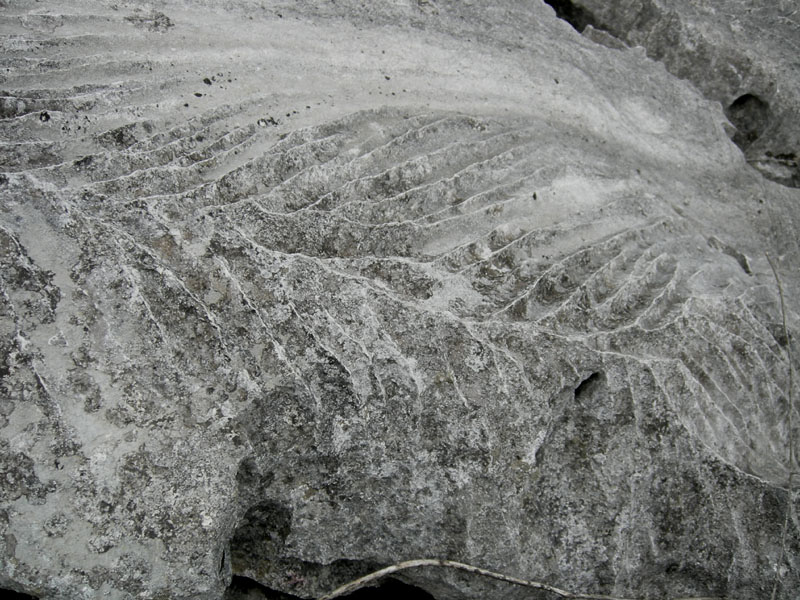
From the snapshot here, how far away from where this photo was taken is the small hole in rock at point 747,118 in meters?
3.20

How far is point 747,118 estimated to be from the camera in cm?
326

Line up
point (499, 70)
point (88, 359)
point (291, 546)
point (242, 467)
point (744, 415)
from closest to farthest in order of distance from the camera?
point (88, 359), point (242, 467), point (291, 546), point (744, 415), point (499, 70)

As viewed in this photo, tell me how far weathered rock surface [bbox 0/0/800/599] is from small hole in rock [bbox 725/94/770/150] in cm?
102

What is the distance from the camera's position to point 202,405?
6.26 ft

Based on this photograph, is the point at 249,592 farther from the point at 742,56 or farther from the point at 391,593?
the point at 742,56

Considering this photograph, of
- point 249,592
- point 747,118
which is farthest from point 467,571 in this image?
point 747,118

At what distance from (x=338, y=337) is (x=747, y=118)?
7.84 ft

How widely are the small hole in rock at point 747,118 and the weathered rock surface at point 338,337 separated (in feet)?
3.35

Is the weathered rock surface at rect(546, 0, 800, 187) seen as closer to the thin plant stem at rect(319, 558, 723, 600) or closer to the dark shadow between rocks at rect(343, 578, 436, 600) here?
the thin plant stem at rect(319, 558, 723, 600)

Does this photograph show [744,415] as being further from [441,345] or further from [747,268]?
[441,345]

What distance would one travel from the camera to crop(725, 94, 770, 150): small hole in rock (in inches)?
126

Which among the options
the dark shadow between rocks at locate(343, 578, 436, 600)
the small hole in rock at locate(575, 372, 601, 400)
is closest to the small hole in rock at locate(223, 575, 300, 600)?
the dark shadow between rocks at locate(343, 578, 436, 600)

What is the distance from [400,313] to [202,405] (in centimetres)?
61

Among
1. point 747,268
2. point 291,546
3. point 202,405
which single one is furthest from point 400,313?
point 747,268
